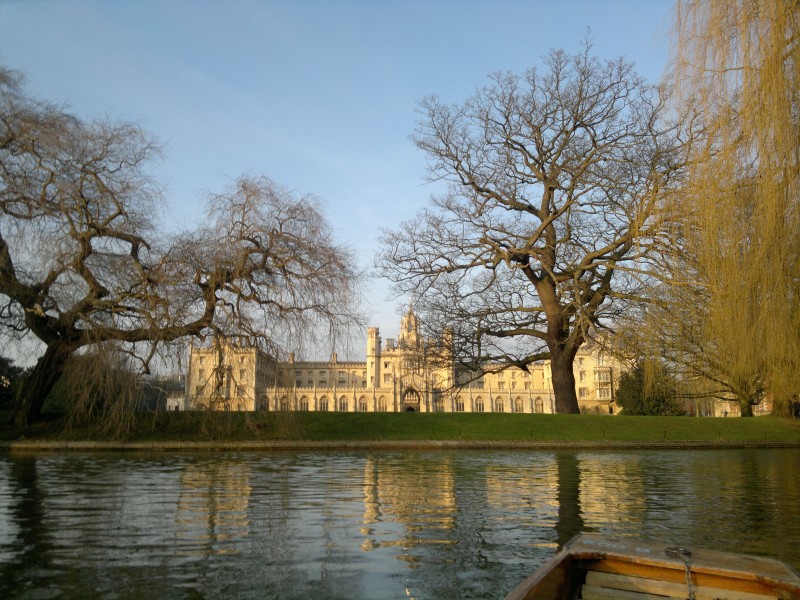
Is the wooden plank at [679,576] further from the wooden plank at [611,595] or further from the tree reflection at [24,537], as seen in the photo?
the tree reflection at [24,537]

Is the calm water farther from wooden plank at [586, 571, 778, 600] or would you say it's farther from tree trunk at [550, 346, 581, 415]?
tree trunk at [550, 346, 581, 415]

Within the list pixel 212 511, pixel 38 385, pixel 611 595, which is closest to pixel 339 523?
pixel 212 511

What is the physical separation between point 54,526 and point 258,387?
14.0 m

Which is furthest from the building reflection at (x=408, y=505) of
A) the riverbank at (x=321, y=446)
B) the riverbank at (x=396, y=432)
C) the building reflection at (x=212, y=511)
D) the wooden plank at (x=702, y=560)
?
the riverbank at (x=396, y=432)

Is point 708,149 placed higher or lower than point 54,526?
higher

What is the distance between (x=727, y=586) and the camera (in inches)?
174

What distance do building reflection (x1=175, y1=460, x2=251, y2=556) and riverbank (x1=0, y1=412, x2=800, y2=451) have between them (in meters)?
7.53

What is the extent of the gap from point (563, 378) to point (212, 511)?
19975 mm

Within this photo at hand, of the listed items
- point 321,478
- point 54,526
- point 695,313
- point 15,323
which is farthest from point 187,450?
point 695,313

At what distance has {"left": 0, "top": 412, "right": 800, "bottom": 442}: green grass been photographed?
72.8 feet

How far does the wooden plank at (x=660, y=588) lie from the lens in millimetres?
4340

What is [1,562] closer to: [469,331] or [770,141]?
[770,141]

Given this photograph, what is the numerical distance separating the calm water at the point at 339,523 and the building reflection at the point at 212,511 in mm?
41

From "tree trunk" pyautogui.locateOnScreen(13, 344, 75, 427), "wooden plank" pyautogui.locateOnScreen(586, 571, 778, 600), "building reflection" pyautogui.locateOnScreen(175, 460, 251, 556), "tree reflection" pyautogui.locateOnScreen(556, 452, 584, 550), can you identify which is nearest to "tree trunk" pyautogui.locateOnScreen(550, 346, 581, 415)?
"tree reflection" pyautogui.locateOnScreen(556, 452, 584, 550)
